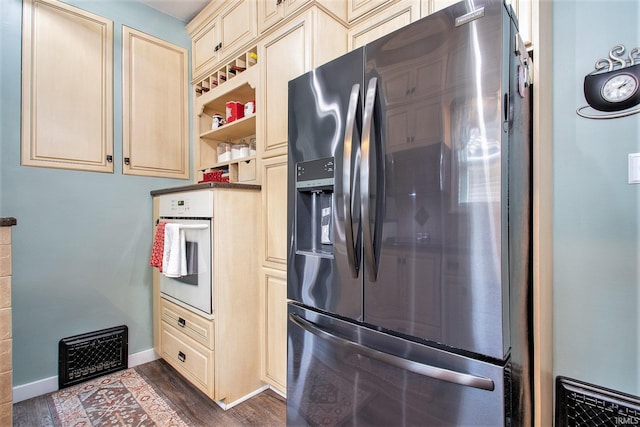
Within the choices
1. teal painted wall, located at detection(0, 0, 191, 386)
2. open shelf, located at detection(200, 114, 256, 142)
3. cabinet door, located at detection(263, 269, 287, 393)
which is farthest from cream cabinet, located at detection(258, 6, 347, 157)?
teal painted wall, located at detection(0, 0, 191, 386)

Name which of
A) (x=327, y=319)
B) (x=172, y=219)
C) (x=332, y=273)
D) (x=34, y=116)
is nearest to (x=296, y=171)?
(x=332, y=273)

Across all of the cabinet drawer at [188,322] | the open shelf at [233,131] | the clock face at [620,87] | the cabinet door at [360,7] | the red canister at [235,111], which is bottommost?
the cabinet drawer at [188,322]

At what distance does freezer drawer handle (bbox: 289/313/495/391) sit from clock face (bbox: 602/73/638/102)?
1203mm

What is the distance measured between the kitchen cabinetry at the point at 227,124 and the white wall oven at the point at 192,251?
40 centimetres

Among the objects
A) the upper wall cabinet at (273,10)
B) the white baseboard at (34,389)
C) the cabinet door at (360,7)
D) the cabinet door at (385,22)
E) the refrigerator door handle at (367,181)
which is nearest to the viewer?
the refrigerator door handle at (367,181)

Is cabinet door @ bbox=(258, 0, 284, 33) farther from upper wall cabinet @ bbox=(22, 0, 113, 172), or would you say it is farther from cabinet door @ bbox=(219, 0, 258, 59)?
upper wall cabinet @ bbox=(22, 0, 113, 172)

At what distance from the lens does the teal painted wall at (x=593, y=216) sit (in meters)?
1.19

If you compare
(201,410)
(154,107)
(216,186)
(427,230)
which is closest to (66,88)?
(154,107)

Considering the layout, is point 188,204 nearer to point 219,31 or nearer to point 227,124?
point 227,124

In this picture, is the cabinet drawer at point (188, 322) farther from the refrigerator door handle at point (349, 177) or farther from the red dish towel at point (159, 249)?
the refrigerator door handle at point (349, 177)

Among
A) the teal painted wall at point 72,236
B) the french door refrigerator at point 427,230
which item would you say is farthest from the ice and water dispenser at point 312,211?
the teal painted wall at point 72,236

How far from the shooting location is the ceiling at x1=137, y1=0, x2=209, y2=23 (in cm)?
233

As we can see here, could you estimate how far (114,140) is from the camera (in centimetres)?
221

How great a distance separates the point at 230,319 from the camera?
1758mm
